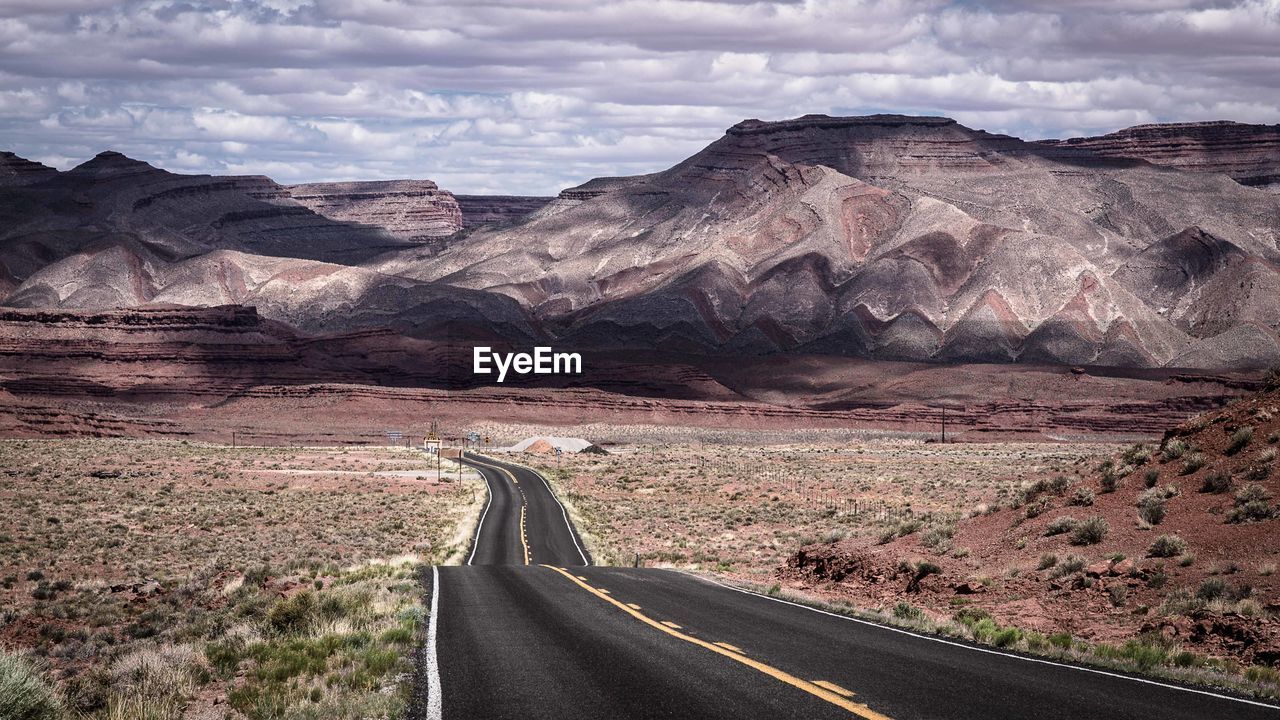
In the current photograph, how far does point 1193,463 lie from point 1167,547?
3493 mm

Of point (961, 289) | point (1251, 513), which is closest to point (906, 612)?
point (1251, 513)

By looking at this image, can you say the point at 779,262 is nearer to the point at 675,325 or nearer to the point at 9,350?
the point at 675,325

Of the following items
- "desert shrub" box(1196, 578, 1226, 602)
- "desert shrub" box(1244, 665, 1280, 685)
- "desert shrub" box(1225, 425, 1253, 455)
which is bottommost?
"desert shrub" box(1244, 665, 1280, 685)

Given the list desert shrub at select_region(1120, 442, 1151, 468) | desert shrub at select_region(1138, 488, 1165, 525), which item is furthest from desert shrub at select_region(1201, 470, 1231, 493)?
desert shrub at select_region(1120, 442, 1151, 468)

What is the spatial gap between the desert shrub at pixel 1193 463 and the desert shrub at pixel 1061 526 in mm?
2169

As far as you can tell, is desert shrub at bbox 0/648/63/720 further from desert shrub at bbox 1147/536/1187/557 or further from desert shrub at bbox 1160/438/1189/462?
desert shrub at bbox 1160/438/1189/462

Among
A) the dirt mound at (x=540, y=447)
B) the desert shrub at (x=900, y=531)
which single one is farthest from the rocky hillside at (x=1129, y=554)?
the dirt mound at (x=540, y=447)

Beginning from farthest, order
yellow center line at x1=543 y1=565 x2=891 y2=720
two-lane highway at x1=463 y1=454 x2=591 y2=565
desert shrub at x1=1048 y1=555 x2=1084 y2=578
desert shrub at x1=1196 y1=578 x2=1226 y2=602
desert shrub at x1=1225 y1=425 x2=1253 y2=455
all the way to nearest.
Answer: two-lane highway at x1=463 y1=454 x2=591 y2=565
desert shrub at x1=1225 y1=425 x2=1253 y2=455
desert shrub at x1=1048 y1=555 x2=1084 y2=578
desert shrub at x1=1196 y1=578 x2=1226 y2=602
yellow center line at x1=543 y1=565 x2=891 y2=720

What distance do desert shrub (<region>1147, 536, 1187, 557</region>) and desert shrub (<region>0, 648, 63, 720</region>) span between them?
15141 mm

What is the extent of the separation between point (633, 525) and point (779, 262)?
139779 mm

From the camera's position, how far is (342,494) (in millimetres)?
57375

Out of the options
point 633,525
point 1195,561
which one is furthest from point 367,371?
point 1195,561

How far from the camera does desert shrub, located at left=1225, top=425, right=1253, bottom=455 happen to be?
21031mm

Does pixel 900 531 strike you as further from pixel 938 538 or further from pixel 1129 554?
pixel 1129 554
